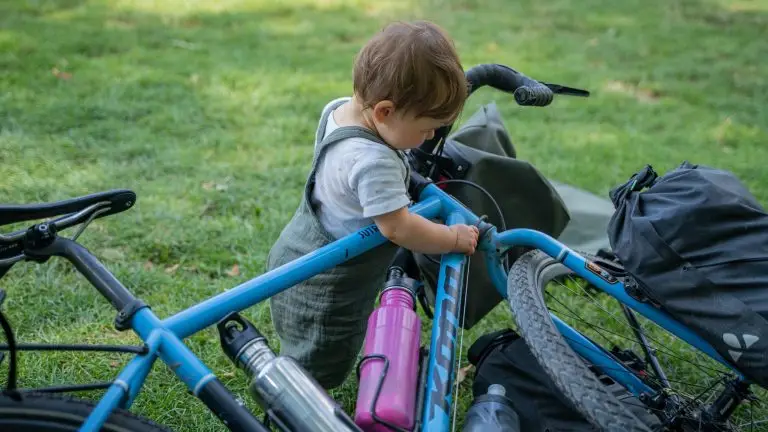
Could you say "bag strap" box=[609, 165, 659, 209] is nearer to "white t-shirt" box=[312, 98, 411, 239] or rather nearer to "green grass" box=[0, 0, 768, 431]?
"white t-shirt" box=[312, 98, 411, 239]

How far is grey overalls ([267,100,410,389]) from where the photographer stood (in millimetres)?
2004

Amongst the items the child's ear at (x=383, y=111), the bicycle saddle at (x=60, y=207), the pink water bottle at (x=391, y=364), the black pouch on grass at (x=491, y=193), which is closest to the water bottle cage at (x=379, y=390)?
the pink water bottle at (x=391, y=364)

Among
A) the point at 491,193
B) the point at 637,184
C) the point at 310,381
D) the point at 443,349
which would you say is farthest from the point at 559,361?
the point at 491,193

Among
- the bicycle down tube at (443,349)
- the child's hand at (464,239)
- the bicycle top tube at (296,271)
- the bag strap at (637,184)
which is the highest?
the bag strap at (637,184)

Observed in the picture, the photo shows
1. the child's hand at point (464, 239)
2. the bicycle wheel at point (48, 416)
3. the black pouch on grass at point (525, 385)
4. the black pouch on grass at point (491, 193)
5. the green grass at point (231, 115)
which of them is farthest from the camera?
the green grass at point (231, 115)

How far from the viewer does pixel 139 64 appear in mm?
5512

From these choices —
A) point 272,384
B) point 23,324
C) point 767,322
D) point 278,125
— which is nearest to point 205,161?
point 278,125

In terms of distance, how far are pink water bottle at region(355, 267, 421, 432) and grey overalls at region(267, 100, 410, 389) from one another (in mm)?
95

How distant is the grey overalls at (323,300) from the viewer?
2.00 metres

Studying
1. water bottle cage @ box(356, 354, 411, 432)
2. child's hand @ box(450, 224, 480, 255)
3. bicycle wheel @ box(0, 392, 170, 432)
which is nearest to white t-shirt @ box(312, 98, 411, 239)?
child's hand @ box(450, 224, 480, 255)

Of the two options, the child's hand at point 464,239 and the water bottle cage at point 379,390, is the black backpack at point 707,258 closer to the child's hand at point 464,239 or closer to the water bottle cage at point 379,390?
the child's hand at point 464,239

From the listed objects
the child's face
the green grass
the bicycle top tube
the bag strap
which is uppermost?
the child's face

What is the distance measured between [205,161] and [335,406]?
2.91 m

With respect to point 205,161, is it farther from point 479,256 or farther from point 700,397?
point 700,397
